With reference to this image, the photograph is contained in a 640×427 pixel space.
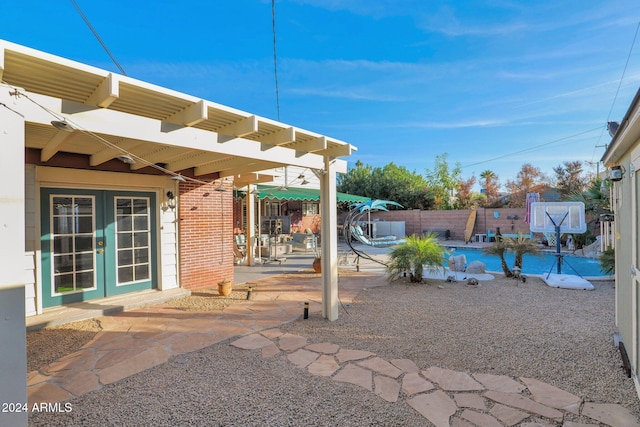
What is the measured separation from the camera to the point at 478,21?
1066 centimetres

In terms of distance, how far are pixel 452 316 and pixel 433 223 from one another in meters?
17.5

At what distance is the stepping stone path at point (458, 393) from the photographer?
10.4ft

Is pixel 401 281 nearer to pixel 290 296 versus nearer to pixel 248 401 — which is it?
pixel 290 296

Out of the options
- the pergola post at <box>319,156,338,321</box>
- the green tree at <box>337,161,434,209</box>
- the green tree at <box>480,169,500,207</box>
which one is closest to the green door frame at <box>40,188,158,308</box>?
the pergola post at <box>319,156,338,321</box>

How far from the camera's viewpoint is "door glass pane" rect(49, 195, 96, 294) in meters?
6.66

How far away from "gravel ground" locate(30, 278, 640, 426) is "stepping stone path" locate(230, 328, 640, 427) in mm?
154

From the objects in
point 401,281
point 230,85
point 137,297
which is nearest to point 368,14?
point 230,85

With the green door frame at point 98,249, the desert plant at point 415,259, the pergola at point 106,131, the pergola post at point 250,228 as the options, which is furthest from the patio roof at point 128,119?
the pergola post at point 250,228

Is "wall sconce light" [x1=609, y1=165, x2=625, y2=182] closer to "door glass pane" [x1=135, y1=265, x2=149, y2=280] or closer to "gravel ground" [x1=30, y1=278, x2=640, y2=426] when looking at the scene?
"gravel ground" [x1=30, y1=278, x2=640, y2=426]

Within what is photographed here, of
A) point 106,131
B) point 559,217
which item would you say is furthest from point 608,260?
point 106,131

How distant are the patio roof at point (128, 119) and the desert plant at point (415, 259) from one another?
453 centimetres

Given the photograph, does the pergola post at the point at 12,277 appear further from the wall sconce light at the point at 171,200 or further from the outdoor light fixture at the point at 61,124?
the wall sconce light at the point at 171,200

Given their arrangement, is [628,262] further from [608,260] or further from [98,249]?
[98,249]

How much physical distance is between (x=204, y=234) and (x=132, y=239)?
5.76 feet
